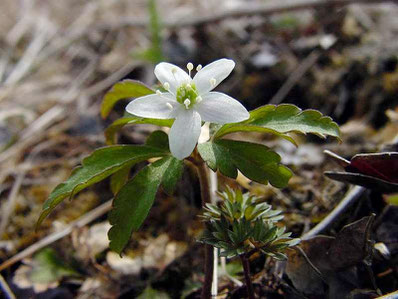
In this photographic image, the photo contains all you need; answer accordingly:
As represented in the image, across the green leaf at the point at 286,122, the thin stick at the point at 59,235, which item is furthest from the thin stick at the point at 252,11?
the thin stick at the point at 59,235

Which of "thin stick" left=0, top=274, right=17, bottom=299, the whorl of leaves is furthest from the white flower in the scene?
"thin stick" left=0, top=274, right=17, bottom=299

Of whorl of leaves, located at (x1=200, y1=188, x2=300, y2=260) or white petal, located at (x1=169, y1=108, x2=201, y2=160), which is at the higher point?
white petal, located at (x1=169, y1=108, x2=201, y2=160)

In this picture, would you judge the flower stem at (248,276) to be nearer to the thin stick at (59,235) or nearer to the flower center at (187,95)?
the flower center at (187,95)

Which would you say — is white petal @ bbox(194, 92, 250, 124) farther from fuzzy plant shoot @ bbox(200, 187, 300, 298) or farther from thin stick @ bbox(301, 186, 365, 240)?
thin stick @ bbox(301, 186, 365, 240)

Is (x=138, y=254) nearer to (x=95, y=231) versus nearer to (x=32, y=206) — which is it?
(x=95, y=231)

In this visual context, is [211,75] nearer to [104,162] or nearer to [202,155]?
[202,155]

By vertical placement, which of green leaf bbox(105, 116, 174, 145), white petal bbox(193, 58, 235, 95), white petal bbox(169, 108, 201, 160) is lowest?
white petal bbox(169, 108, 201, 160)
